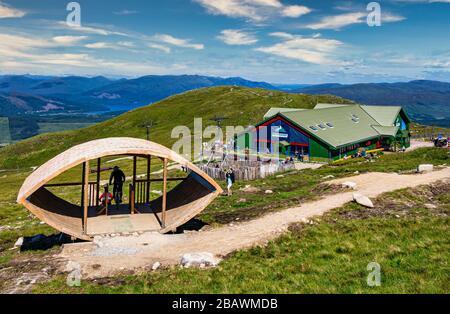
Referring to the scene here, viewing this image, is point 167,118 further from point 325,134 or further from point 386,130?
point 325,134

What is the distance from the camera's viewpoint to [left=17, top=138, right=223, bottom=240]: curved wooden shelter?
18.3 meters

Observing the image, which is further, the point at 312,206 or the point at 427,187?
the point at 427,187

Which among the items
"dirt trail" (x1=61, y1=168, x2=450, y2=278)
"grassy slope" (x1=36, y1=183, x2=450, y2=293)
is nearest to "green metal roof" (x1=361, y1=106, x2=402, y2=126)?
"dirt trail" (x1=61, y1=168, x2=450, y2=278)

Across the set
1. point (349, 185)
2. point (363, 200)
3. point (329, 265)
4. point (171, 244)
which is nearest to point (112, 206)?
point (171, 244)

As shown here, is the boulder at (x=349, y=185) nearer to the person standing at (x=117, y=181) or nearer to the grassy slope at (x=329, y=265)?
the grassy slope at (x=329, y=265)

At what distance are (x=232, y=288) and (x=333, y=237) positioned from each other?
7.64 metres

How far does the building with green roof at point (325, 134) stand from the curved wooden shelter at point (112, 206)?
136 ft

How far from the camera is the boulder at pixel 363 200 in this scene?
24228 mm

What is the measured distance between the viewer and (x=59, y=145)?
14762cm

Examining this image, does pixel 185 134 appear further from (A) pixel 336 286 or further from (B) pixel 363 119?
(A) pixel 336 286

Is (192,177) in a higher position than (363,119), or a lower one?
lower

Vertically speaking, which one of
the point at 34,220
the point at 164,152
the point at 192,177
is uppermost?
the point at 164,152

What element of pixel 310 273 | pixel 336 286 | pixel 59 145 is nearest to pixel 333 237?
pixel 310 273

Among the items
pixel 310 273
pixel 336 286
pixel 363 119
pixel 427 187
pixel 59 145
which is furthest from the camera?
pixel 59 145
